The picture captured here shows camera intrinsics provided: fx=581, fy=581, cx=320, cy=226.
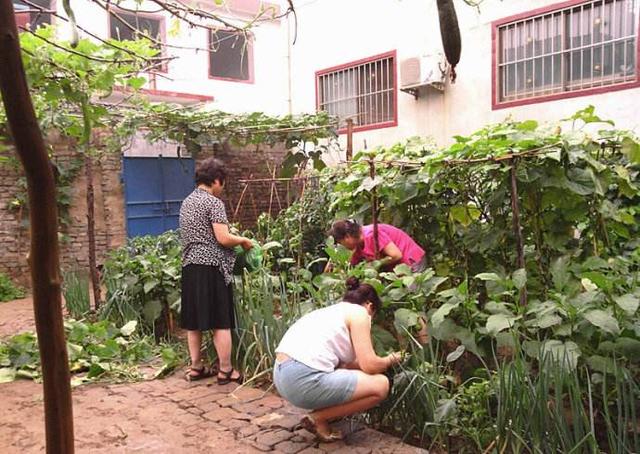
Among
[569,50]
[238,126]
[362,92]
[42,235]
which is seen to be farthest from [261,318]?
[362,92]

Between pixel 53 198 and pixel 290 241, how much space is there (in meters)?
6.18

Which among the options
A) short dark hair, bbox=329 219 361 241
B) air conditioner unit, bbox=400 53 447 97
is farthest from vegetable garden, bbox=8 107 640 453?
air conditioner unit, bbox=400 53 447 97

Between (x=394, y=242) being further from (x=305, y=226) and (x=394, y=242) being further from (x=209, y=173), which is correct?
(x=305, y=226)

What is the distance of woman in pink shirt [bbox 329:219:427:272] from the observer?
154 inches

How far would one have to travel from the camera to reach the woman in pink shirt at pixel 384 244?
154 inches

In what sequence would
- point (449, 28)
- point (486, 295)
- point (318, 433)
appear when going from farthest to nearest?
point (486, 295) → point (318, 433) → point (449, 28)

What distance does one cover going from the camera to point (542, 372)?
239 centimetres

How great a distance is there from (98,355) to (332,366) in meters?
2.49

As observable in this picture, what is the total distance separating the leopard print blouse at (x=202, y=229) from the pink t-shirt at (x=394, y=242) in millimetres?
995

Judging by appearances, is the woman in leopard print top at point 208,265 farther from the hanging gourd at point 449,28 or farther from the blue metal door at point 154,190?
the blue metal door at point 154,190

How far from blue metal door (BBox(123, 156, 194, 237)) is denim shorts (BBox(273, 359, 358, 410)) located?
7150mm

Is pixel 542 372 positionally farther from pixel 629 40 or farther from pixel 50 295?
pixel 629 40

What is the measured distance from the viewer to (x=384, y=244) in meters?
3.98

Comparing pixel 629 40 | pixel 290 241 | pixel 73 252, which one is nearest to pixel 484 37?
pixel 629 40
